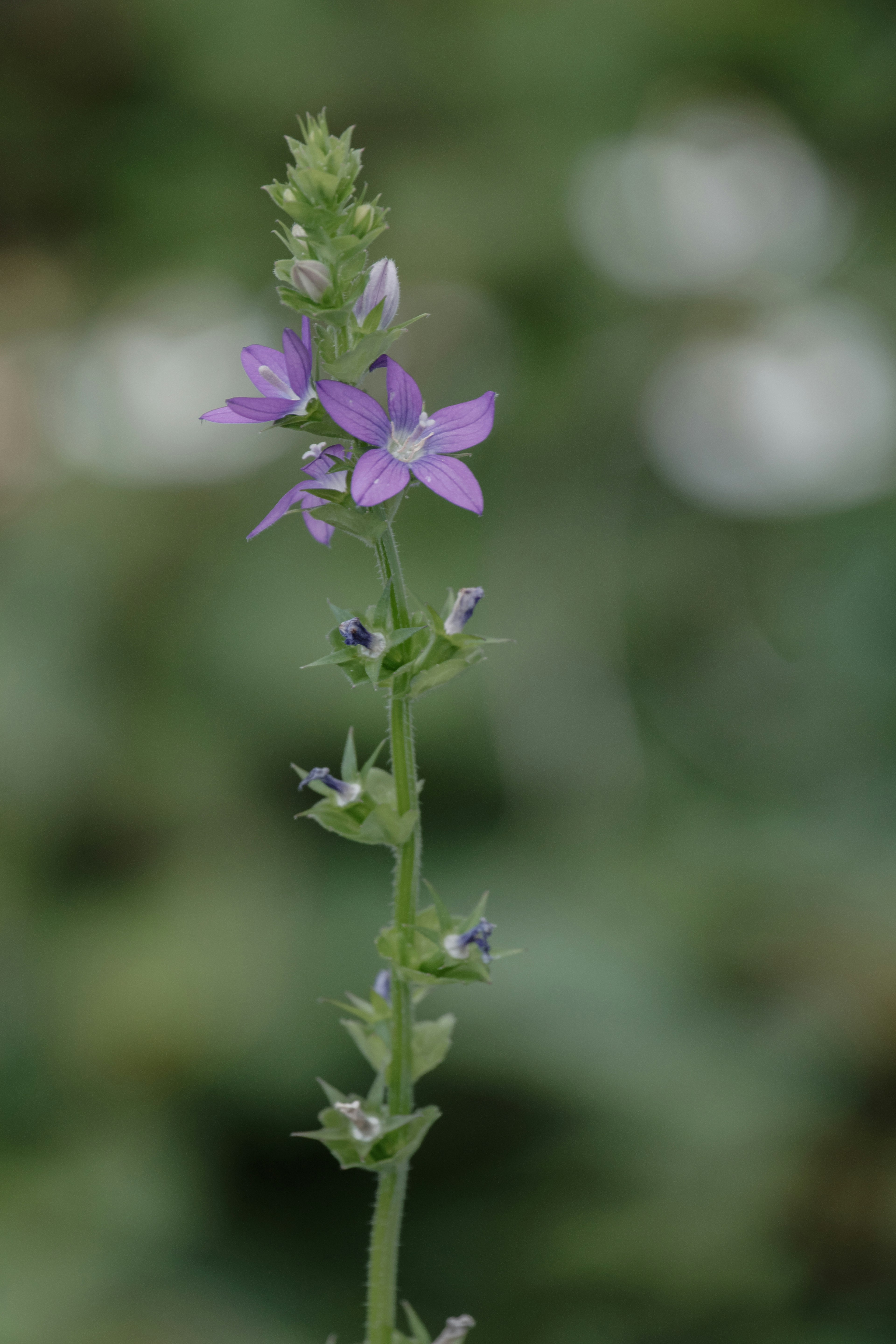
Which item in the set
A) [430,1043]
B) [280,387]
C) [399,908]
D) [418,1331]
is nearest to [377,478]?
[280,387]

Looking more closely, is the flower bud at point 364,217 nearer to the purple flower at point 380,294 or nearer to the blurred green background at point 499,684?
the purple flower at point 380,294

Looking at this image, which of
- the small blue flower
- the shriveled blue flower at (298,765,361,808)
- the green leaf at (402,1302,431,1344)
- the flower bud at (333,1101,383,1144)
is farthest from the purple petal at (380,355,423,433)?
the green leaf at (402,1302,431,1344)

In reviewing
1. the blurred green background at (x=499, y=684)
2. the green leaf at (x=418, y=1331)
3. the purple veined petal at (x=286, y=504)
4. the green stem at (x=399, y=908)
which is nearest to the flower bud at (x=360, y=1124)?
the green stem at (x=399, y=908)

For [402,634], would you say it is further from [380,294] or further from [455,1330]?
[455,1330]

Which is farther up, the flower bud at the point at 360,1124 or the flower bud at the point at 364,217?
the flower bud at the point at 364,217

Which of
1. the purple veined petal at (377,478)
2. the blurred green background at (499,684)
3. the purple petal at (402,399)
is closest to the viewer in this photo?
the purple veined petal at (377,478)

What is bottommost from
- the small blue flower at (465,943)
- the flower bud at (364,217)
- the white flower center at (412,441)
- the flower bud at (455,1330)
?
the flower bud at (455,1330)
